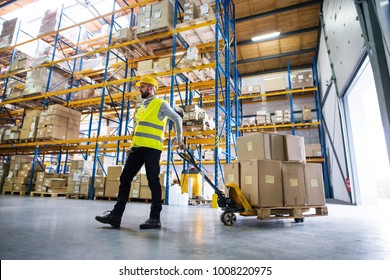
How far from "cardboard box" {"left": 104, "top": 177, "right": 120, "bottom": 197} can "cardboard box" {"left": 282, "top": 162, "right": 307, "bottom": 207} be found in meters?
5.80

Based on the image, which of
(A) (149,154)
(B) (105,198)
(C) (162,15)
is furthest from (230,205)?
(C) (162,15)

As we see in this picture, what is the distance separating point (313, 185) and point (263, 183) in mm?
936

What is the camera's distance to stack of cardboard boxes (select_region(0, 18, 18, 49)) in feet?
37.8

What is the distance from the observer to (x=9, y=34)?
1167 centimetres

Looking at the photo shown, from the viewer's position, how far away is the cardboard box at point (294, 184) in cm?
324

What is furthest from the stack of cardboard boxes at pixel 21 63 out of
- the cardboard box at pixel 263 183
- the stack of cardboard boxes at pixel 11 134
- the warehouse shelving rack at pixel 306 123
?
the cardboard box at pixel 263 183

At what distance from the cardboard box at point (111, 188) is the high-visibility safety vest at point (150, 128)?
210 inches

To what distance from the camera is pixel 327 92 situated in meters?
9.45

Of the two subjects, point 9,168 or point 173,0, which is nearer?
point 173,0

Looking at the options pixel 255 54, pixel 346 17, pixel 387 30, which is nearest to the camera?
pixel 387 30

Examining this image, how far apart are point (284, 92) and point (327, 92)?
2.32m

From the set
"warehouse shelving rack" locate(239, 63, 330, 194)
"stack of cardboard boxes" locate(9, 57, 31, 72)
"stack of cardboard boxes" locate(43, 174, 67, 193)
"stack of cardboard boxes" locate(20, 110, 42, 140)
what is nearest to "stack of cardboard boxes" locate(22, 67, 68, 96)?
"stack of cardboard boxes" locate(9, 57, 31, 72)
